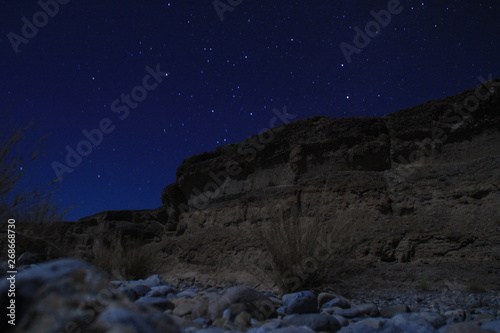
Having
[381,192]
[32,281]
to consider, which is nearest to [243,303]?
[32,281]

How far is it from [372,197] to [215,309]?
469cm

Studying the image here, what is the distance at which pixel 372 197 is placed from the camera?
5969 millimetres

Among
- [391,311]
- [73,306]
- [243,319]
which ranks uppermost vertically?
[73,306]

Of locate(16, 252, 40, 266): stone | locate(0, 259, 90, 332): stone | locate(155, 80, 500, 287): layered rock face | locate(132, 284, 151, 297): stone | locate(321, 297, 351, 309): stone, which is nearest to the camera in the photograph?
locate(0, 259, 90, 332): stone

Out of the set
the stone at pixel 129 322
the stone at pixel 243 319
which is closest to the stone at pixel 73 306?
the stone at pixel 129 322

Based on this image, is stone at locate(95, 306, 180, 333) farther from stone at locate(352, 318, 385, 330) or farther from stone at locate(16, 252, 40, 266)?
stone at locate(16, 252, 40, 266)

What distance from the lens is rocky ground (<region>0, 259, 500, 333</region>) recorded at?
0.96 metres

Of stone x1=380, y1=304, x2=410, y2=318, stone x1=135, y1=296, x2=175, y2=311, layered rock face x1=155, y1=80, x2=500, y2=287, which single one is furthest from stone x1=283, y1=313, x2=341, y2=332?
layered rock face x1=155, y1=80, x2=500, y2=287

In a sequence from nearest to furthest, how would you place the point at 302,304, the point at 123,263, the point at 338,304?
the point at 302,304 → the point at 338,304 → the point at 123,263

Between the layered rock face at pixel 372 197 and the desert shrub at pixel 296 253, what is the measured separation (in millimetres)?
152

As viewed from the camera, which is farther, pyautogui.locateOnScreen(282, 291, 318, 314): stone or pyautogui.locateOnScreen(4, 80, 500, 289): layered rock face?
pyautogui.locateOnScreen(4, 80, 500, 289): layered rock face

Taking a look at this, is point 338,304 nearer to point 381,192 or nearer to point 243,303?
point 243,303

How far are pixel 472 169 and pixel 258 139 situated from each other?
490 cm

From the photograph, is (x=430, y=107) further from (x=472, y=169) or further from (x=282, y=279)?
(x=282, y=279)
